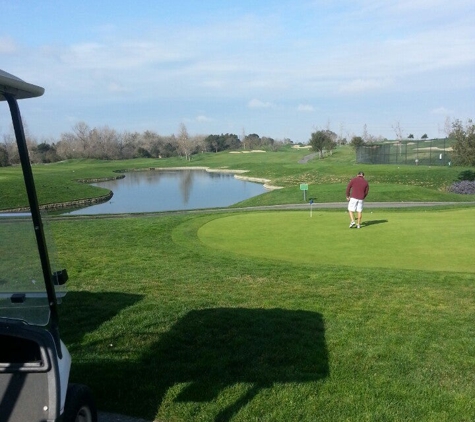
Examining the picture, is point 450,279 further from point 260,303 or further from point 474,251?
point 260,303

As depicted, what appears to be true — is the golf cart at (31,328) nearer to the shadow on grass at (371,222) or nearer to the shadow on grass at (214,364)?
the shadow on grass at (214,364)

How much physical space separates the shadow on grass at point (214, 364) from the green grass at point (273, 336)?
16 millimetres

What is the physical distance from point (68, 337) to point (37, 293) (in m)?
2.32

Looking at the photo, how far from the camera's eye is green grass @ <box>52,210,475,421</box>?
4.21 m

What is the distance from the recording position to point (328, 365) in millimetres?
4945

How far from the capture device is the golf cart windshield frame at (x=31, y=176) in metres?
3.15

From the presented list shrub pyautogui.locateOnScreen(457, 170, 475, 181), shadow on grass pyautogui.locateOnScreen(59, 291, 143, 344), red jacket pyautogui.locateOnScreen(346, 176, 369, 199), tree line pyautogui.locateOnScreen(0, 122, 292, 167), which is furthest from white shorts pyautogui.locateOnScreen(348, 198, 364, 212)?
tree line pyautogui.locateOnScreen(0, 122, 292, 167)

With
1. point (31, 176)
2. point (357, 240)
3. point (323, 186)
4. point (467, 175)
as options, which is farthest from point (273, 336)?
point (467, 175)

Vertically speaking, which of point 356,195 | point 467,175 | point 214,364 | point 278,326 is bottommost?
point 467,175

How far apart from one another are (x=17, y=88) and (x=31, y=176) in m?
0.57

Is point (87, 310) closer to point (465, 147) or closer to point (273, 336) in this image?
point (273, 336)

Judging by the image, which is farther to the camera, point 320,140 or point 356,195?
point 320,140

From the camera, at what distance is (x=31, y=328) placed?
336 centimetres

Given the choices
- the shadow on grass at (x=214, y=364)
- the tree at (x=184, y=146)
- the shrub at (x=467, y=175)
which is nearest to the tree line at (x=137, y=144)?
the tree at (x=184, y=146)
